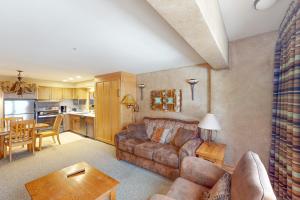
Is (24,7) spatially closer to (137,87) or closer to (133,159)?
(133,159)

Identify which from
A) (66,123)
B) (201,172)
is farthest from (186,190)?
(66,123)

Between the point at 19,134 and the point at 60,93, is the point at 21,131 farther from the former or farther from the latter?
the point at 60,93

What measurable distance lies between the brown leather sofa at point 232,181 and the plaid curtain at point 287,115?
20.7 inches

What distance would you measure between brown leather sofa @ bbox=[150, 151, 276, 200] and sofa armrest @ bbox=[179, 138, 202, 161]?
0.54 m

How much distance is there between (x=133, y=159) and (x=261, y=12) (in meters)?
3.19

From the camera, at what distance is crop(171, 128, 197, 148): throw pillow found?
8.78 feet

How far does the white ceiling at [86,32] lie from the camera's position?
4.26ft

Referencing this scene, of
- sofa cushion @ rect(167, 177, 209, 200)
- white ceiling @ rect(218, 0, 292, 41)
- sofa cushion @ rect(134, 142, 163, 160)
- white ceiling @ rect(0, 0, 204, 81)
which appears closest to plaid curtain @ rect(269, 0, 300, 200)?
white ceiling @ rect(218, 0, 292, 41)

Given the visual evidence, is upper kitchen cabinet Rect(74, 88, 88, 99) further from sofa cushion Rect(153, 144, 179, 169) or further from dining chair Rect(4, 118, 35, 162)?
sofa cushion Rect(153, 144, 179, 169)

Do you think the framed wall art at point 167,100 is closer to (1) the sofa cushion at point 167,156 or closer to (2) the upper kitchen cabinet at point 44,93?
(1) the sofa cushion at point 167,156

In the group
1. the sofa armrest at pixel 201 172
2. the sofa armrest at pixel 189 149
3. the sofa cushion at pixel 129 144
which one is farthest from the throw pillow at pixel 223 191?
the sofa cushion at pixel 129 144

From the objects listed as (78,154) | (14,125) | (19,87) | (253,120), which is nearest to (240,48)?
(253,120)

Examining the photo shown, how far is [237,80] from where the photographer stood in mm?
2381

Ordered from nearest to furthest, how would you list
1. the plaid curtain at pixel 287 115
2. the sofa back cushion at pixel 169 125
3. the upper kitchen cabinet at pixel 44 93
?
the plaid curtain at pixel 287 115
the sofa back cushion at pixel 169 125
the upper kitchen cabinet at pixel 44 93
